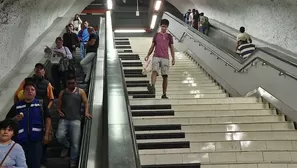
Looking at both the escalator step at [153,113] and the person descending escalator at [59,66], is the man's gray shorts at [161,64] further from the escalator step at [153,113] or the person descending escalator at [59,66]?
the person descending escalator at [59,66]

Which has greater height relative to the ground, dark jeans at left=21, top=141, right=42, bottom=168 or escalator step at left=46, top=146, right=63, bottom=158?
dark jeans at left=21, top=141, right=42, bottom=168

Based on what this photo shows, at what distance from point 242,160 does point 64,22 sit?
1090cm

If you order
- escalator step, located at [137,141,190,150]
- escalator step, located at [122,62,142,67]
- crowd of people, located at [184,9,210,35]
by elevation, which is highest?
crowd of people, located at [184,9,210,35]

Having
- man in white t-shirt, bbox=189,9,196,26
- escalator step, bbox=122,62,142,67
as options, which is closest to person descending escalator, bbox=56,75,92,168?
escalator step, bbox=122,62,142,67

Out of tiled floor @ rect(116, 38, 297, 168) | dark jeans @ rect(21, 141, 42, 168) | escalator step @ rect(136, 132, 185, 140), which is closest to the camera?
dark jeans @ rect(21, 141, 42, 168)

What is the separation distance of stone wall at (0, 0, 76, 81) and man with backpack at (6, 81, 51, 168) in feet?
12.2

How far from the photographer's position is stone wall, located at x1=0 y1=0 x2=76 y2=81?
285 inches

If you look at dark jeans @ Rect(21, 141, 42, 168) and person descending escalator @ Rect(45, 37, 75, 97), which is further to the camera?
person descending escalator @ Rect(45, 37, 75, 97)

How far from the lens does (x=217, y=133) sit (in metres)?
4.68

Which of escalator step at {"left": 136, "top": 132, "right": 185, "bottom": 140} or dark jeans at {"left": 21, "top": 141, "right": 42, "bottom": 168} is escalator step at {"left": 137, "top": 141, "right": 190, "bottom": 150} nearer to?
escalator step at {"left": 136, "top": 132, "right": 185, "bottom": 140}

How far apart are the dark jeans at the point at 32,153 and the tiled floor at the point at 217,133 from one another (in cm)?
112

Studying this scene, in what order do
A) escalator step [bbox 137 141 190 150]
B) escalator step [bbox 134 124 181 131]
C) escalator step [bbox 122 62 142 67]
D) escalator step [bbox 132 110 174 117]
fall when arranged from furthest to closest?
escalator step [bbox 122 62 142 67] → escalator step [bbox 132 110 174 117] → escalator step [bbox 134 124 181 131] → escalator step [bbox 137 141 190 150]

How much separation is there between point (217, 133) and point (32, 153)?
90.4 inches

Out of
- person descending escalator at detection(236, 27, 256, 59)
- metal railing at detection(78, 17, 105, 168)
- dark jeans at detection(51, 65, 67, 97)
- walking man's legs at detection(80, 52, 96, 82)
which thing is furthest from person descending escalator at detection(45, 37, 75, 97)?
person descending escalator at detection(236, 27, 256, 59)
